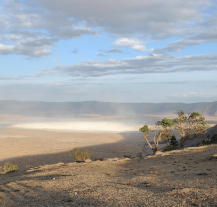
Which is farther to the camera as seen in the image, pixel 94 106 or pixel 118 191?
pixel 94 106

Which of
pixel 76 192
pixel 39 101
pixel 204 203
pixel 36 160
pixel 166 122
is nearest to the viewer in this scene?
pixel 204 203

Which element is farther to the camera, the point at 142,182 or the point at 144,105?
the point at 144,105

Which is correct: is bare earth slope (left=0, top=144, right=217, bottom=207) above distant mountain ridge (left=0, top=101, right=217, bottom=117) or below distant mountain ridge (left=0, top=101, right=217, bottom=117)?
below

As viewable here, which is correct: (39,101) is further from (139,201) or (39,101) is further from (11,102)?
(139,201)

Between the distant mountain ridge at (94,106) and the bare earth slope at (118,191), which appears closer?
the bare earth slope at (118,191)

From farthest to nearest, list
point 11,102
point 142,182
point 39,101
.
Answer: point 39,101
point 11,102
point 142,182

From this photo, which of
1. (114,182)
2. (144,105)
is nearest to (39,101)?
(144,105)

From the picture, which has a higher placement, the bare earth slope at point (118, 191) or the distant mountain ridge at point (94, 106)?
the distant mountain ridge at point (94, 106)

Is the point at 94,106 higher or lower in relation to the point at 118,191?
higher

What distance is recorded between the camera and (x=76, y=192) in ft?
20.0

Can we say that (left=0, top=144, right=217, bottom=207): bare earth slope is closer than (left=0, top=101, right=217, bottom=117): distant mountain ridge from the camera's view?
Yes

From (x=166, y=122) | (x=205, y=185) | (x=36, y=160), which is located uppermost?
(x=166, y=122)

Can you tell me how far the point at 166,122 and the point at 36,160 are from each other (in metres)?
11.5

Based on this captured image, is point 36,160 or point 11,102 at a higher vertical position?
point 11,102
